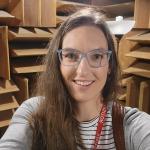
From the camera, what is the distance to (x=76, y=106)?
2.96 feet

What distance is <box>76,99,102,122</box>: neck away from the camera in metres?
0.89

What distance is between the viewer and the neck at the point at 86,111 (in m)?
0.89

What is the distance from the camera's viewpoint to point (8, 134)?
78 cm

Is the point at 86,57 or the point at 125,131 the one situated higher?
the point at 86,57

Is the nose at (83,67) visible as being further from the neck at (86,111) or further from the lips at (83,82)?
the neck at (86,111)

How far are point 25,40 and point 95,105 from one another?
0.89m

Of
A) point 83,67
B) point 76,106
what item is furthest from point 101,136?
point 83,67

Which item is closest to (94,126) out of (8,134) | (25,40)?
(8,134)

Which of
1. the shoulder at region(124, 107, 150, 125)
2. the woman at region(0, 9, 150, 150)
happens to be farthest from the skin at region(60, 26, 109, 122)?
the shoulder at region(124, 107, 150, 125)

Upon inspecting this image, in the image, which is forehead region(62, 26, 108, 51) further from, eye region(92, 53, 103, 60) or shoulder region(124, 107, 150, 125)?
shoulder region(124, 107, 150, 125)

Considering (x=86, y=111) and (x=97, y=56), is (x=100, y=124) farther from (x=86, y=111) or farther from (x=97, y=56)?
(x=97, y=56)

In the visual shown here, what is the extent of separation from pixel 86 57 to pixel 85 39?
0.06 meters

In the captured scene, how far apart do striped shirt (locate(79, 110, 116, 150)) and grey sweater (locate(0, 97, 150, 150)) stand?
0.05 metres

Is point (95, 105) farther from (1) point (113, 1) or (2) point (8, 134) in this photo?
Answer: (1) point (113, 1)
